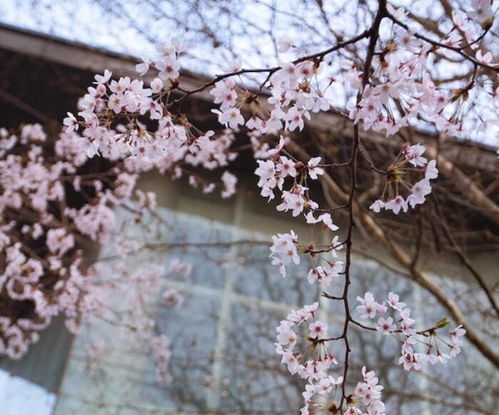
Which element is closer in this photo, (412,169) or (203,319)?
(412,169)

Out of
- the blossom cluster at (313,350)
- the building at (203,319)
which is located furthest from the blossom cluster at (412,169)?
the building at (203,319)

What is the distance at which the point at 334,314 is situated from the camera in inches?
229

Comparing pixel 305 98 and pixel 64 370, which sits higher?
pixel 305 98

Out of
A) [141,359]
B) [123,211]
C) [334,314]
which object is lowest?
[141,359]

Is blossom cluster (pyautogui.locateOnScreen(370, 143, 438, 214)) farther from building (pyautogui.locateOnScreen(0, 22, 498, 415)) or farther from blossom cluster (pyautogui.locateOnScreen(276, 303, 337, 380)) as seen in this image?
building (pyautogui.locateOnScreen(0, 22, 498, 415))

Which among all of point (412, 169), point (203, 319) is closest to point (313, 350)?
point (412, 169)

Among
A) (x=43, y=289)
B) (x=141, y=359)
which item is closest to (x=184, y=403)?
(x=141, y=359)

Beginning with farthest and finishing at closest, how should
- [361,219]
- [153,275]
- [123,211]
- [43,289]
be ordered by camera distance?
[123,211] < [153,275] < [43,289] < [361,219]

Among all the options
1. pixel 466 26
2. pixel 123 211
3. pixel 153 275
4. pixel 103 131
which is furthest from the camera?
pixel 123 211

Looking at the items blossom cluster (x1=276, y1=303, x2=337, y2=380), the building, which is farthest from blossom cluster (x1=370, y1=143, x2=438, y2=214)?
the building

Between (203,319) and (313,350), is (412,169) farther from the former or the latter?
(203,319)

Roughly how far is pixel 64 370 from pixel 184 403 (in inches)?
48.7

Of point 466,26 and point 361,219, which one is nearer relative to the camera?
point 466,26

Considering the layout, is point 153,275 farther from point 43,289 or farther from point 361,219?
point 361,219
